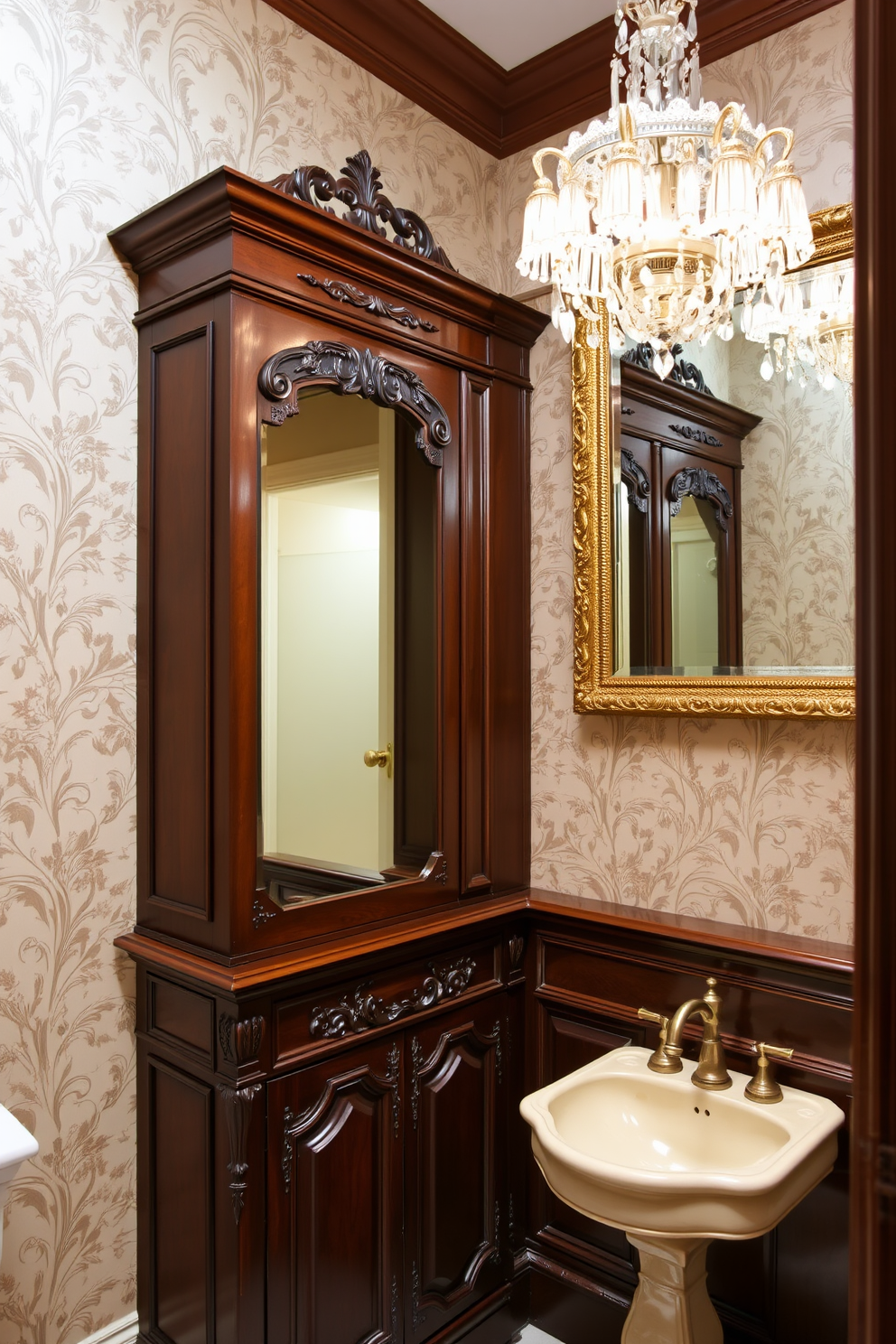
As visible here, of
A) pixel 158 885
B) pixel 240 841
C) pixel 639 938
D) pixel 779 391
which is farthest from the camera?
pixel 639 938

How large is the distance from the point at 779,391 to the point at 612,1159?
154cm

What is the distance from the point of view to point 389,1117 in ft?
5.98

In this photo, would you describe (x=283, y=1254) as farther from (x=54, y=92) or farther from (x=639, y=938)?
(x=54, y=92)

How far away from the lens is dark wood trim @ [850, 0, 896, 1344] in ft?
0.90

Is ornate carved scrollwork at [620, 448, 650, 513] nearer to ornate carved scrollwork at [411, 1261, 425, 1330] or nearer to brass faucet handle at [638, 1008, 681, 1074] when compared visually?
brass faucet handle at [638, 1008, 681, 1074]

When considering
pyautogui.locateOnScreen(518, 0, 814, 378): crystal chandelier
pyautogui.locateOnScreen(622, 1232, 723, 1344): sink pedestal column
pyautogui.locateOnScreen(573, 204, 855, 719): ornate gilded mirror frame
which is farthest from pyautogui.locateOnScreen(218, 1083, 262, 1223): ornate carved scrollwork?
pyautogui.locateOnScreen(518, 0, 814, 378): crystal chandelier

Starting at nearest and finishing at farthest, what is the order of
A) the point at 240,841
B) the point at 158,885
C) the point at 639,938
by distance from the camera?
the point at 240,841
the point at 158,885
the point at 639,938

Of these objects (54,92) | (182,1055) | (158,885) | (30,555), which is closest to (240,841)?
(158,885)

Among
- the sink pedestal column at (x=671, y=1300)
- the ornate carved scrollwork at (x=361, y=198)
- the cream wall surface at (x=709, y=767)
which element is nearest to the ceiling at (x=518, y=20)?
the cream wall surface at (x=709, y=767)

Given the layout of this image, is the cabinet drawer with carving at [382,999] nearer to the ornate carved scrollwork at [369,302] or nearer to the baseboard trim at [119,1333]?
the baseboard trim at [119,1333]

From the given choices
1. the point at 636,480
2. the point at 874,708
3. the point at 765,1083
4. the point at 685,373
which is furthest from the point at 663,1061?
the point at 874,708

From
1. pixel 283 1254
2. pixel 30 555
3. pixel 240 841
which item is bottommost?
pixel 283 1254

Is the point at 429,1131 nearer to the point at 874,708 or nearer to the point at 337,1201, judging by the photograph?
the point at 337,1201

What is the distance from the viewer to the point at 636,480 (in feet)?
7.13
